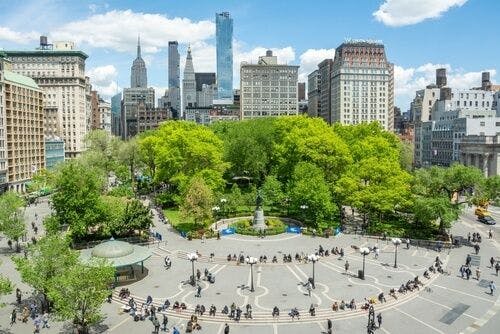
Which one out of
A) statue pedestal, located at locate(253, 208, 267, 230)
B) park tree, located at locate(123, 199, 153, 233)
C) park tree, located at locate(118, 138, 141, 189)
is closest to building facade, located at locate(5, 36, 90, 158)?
park tree, located at locate(118, 138, 141, 189)

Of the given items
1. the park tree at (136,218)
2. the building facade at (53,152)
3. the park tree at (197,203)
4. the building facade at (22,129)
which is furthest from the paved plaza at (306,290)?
the building facade at (53,152)

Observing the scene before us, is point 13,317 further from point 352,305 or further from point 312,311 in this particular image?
point 352,305

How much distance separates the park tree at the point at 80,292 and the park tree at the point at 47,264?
2.26 m

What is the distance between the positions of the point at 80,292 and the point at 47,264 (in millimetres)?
5603

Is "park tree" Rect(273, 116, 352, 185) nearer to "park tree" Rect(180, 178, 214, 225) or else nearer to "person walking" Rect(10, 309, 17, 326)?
"park tree" Rect(180, 178, 214, 225)

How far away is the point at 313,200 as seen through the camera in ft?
208

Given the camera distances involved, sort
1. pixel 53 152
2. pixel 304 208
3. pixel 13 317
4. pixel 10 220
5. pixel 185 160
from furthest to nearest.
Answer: pixel 53 152
pixel 185 160
pixel 304 208
pixel 10 220
pixel 13 317

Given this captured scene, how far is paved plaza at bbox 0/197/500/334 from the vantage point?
117 ft

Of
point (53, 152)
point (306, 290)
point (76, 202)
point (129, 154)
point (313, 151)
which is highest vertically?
point (313, 151)

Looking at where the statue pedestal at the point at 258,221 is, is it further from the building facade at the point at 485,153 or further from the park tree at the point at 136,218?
the building facade at the point at 485,153

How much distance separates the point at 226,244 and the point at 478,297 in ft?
95.9

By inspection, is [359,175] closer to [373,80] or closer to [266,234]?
[266,234]

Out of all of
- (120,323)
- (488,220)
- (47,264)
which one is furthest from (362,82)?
(47,264)

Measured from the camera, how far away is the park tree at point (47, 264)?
3359 centimetres
